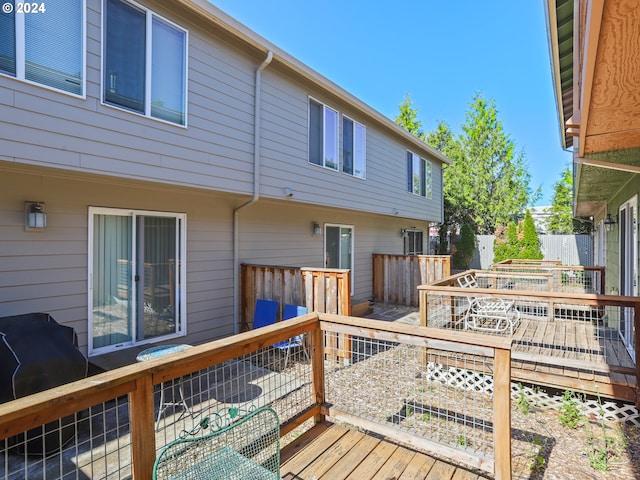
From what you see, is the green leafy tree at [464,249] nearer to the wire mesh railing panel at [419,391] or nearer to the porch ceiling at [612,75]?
the wire mesh railing panel at [419,391]

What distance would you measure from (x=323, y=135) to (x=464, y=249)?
13460mm

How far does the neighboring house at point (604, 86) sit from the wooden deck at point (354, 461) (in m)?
2.40

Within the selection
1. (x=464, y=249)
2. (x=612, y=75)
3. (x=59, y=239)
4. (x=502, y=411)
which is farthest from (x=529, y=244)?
(x=59, y=239)

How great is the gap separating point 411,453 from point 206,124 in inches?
182

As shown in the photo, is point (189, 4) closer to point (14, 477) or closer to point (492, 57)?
point (14, 477)

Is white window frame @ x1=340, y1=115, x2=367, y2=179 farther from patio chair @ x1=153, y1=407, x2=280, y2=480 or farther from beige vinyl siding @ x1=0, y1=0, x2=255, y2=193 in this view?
patio chair @ x1=153, y1=407, x2=280, y2=480

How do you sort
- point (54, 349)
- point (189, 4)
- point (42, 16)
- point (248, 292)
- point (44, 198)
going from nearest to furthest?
point (54, 349), point (42, 16), point (44, 198), point (189, 4), point (248, 292)

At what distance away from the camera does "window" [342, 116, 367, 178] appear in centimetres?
818

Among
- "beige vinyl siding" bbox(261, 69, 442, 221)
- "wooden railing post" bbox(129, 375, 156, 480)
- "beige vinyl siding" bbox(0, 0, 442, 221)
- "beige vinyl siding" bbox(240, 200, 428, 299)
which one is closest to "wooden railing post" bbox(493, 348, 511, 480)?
"wooden railing post" bbox(129, 375, 156, 480)

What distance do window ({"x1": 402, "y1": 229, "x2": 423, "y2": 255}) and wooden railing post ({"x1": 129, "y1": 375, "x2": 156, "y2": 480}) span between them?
11.7m

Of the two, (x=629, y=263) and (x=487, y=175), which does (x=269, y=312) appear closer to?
(x=629, y=263)

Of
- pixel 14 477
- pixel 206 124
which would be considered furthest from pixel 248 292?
pixel 14 477

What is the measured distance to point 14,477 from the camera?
2656 millimetres

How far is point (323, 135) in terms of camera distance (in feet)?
24.6
